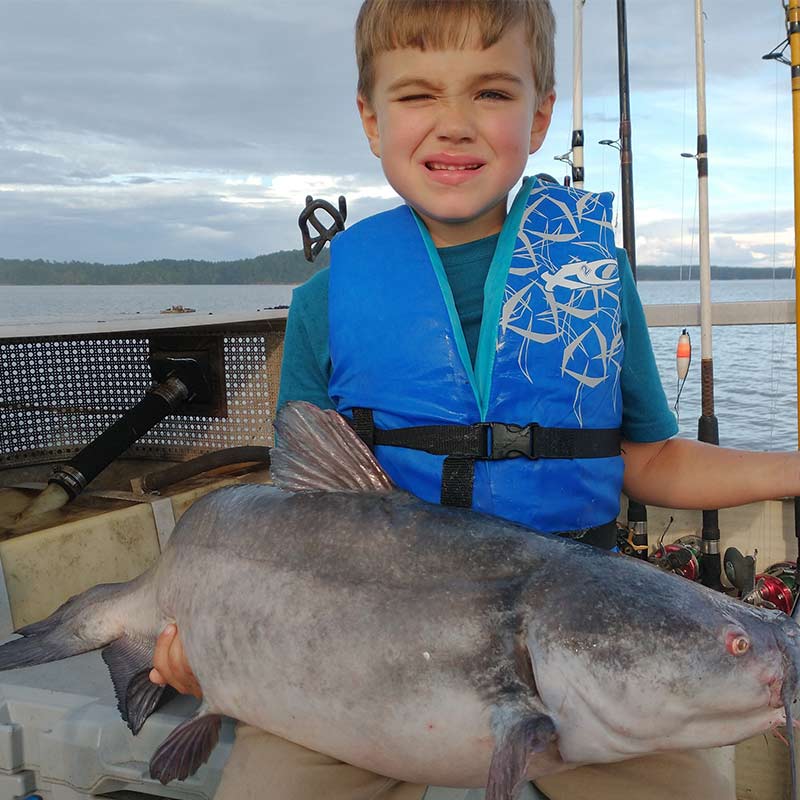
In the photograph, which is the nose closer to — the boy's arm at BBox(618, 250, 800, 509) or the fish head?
the boy's arm at BBox(618, 250, 800, 509)

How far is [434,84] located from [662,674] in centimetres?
155

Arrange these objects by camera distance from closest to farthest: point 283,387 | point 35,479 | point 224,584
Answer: point 224,584, point 283,387, point 35,479

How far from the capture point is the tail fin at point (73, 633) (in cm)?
244

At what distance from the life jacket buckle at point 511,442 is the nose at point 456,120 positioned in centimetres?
78

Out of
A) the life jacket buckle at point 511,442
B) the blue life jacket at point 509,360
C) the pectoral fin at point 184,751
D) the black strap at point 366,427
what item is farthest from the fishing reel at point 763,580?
the pectoral fin at point 184,751

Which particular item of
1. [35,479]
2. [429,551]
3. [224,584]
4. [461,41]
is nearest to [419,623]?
[429,551]

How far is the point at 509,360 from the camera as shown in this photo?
2295 millimetres

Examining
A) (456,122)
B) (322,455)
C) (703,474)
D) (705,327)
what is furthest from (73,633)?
(705,327)

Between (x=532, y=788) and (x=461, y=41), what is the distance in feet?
6.34

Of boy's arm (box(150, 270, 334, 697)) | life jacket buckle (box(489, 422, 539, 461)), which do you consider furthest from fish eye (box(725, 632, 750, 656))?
boy's arm (box(150, 270, 334, 697))

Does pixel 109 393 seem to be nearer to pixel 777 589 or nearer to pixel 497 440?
pixel 497 440

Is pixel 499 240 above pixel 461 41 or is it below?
below

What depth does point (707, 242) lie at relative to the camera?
17.3 feet

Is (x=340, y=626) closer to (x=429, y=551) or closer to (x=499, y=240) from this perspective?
(x=429, y=551)
